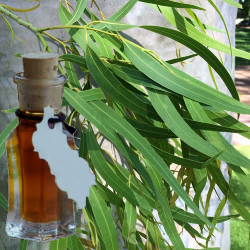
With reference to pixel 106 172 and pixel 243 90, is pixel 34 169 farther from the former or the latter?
pixel 243 90

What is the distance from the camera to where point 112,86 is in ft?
1.26

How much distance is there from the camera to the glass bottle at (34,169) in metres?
0.25

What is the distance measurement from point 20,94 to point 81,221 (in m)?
0.46

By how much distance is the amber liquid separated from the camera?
27 cm

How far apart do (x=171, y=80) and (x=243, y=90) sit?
367 centimetres

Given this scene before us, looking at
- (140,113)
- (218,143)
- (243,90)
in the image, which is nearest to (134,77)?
(140,113)

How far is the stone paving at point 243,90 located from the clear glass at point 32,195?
8.06 ft

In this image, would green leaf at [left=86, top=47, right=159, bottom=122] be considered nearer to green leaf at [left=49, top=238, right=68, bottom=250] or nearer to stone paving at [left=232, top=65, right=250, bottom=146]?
green leaf at [left=49, top=238, right=68, bottom=250]

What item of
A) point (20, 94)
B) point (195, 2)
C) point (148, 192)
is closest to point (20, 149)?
point (20, 94)

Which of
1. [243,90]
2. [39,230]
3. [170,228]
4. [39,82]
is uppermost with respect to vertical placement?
[39,82]

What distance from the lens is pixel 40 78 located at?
9.9 inches

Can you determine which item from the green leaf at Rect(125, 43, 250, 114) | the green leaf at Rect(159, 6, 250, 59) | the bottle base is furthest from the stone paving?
the bottle base

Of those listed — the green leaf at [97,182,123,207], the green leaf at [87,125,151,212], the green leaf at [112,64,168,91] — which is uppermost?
the green leaf at [112,64,168,91]

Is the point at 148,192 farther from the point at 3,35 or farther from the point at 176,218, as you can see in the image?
the point at 3,35
